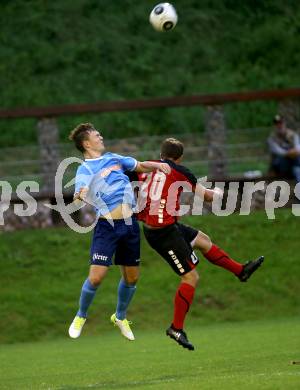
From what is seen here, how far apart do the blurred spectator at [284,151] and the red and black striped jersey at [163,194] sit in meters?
8.22

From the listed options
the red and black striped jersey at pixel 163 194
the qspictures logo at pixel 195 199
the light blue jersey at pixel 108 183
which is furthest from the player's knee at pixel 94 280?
the qspictures logo at pixel 195 199

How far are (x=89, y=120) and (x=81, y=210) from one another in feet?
10.1

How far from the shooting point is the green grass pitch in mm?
8789

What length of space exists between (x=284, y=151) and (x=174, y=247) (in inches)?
336

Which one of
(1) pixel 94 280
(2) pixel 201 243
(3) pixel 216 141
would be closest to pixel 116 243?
(1) pixel 94 280

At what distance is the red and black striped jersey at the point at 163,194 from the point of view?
34.6 ft

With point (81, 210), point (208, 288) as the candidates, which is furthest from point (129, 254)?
point (81, 210)

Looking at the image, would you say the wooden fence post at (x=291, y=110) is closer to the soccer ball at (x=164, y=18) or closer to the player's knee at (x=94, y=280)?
the soccer ball at (x=164, y=18)

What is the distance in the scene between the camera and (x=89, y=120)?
2084cm

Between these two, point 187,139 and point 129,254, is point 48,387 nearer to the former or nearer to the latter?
point 129,254

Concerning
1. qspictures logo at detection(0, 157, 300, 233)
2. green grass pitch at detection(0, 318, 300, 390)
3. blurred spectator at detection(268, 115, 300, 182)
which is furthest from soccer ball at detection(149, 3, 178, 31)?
blurred spectator at detection(268, 115, 300, 182)

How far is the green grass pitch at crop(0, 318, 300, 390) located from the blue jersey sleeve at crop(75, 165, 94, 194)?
5.78ft

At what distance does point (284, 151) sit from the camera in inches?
736

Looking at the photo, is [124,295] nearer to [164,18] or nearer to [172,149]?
[172,149]
